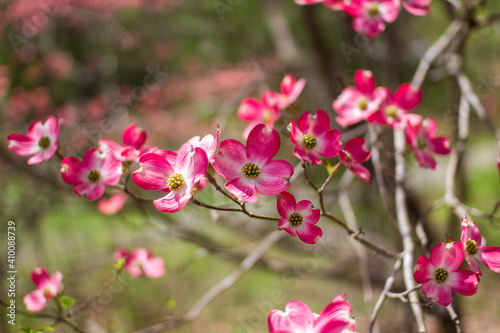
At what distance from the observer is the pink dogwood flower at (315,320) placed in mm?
493

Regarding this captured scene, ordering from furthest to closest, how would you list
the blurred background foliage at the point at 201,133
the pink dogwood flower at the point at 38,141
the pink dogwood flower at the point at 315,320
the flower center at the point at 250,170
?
the blurred background foliage at the point at 201,133 → the pink dogwood flower at the point at 38,141 → the flower center at the point at 250,170 → the pink dogwood flower at the point at 315,320

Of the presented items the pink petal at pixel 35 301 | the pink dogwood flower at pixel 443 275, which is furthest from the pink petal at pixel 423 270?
the pink petal at pixel 35 301

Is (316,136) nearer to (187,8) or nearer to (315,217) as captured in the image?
(315,217)

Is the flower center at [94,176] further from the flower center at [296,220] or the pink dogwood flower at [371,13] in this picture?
the pink dogwood flower at [371,13]

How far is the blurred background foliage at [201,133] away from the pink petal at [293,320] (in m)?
0.35

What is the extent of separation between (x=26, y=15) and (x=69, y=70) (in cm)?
93

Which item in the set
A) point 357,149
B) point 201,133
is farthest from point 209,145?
point 201,133

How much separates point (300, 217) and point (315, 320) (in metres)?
0.14

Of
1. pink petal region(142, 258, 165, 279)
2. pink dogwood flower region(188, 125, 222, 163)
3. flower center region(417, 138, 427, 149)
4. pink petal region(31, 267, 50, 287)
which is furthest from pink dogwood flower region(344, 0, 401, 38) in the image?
pink petal region(31, 267, 50, 287)

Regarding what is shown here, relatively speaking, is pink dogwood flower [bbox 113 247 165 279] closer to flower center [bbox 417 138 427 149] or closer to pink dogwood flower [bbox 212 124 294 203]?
pink dogwood flower [bbox 212 124 294 203]

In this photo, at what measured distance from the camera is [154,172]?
600 millimetres

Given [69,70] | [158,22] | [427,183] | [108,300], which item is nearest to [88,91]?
[69,70]

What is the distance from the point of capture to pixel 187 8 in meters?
3.66

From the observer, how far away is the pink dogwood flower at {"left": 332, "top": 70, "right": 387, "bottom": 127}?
2.79ft
